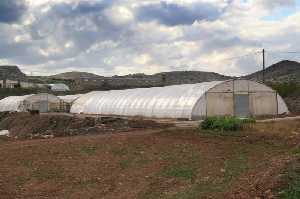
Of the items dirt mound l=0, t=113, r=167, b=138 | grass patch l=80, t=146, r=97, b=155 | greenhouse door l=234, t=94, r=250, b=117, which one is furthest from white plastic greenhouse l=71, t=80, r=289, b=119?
grass patch l=80, t=146, r=97, b=155

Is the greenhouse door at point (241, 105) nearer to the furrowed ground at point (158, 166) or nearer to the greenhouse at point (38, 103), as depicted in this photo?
the furrowed ground at point (158, 166)

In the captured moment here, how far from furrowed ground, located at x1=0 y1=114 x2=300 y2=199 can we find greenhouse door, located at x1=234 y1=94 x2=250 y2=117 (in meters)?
13.4

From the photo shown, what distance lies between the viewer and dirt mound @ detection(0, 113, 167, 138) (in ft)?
108

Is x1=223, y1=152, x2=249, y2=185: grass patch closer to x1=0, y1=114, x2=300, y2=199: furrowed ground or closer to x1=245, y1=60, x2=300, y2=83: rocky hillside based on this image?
x1=0, y1=114, x2=300, y2=199: furrowed ground

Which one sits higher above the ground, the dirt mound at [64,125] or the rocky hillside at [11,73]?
the rocky hillside at [11,73]

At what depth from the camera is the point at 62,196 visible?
1539 cm

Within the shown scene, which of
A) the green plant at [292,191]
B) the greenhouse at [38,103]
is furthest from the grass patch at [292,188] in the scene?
the greenhouse at [38,103]

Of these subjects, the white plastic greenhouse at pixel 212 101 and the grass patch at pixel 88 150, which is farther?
the white plastic greenhouse at pixel 212 101

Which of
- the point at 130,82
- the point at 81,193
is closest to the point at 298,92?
the point at 81,193

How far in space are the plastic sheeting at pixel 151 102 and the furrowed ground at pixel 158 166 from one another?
12.5 m

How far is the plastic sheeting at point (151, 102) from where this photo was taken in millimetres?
40125

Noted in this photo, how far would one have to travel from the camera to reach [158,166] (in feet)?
62.5

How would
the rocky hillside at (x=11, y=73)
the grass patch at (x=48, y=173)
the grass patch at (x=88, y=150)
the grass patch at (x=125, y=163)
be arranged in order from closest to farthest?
the grass patch at (x=48, y=173), the grass patch at (x=125, y=163), the grass patch at (x=88, y=150), the rocky hillside at (x=11, y=73)

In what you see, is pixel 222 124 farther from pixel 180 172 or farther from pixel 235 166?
pixel 180 172
